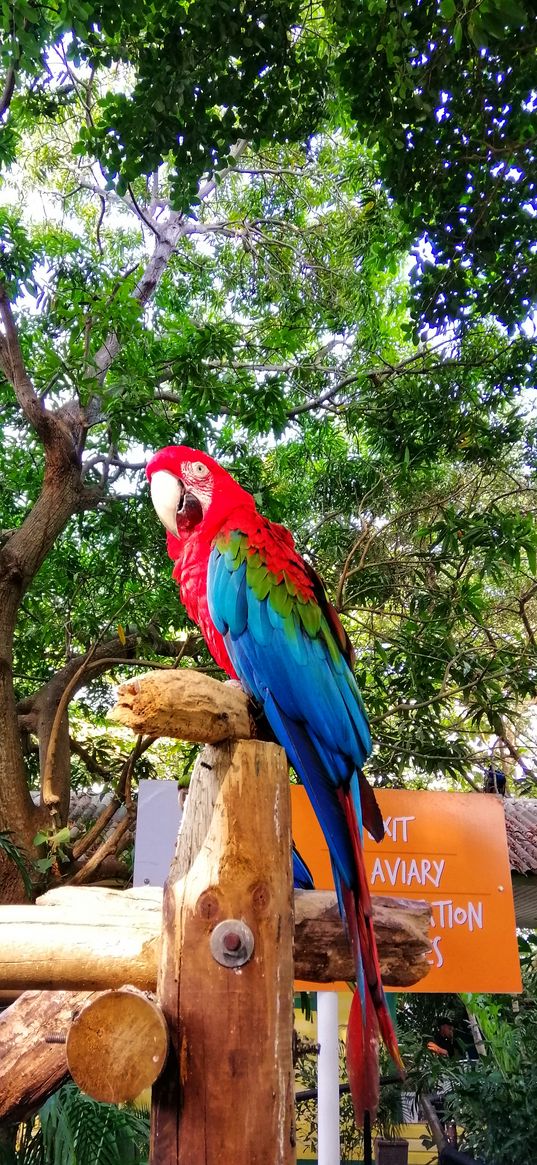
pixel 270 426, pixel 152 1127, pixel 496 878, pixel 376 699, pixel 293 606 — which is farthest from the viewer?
pixel 376 699

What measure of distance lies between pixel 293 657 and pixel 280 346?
10.7ft

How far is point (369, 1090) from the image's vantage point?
1172 mm

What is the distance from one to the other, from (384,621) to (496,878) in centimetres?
306

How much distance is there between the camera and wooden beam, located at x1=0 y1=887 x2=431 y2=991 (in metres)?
1.22

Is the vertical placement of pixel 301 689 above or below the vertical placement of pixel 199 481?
below

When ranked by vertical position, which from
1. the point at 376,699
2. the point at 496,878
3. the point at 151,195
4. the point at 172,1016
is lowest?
the point at 172,1016

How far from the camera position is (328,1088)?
1.90m

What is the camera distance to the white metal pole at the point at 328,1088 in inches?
72.4

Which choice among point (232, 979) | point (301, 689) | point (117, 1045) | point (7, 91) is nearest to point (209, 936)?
point (232, 979)

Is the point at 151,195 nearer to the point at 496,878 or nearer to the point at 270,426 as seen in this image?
the point at 270,426

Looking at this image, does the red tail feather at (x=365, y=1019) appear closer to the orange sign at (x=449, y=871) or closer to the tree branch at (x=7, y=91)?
the orange sign at (x=449, y=871)

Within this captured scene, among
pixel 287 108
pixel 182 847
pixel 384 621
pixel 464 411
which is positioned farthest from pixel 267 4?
pixel 384 621

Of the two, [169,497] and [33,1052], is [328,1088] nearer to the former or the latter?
[33,1052]

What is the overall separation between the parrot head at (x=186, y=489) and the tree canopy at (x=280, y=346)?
105cm
